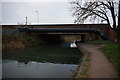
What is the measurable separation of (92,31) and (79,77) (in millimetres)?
25687

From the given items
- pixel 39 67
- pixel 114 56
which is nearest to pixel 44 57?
pixel 39 67

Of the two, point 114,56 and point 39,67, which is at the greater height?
point 114,56

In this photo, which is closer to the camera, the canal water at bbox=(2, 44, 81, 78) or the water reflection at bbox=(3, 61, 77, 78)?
the water reflection at bbox=(3, 61, 77, 78)

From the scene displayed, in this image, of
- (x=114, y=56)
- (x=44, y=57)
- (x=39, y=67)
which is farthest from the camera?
(x=44, y=57)

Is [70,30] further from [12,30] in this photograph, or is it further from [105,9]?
[12,30]

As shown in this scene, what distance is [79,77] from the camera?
24.2 feet

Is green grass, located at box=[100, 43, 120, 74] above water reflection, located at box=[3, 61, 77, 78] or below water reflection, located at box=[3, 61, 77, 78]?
above

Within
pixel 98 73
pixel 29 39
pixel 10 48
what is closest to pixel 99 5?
pixel 29 39

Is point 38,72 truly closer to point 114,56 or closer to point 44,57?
point 114,56

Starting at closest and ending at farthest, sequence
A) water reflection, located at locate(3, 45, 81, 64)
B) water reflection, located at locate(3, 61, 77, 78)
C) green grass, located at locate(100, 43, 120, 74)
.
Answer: green grass, located at locate(100, 43, 120, 74) → water reflection, located at locate(3, 61, 77, 78) → water reflection, located at locate(3, 45, 81, 64)

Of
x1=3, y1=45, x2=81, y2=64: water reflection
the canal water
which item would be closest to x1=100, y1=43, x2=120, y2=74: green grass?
the canal water

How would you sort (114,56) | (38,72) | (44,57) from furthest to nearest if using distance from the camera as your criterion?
(44,57), (114,56), (38,72)

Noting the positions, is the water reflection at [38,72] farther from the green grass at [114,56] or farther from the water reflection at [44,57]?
the water reflection at [44,57]

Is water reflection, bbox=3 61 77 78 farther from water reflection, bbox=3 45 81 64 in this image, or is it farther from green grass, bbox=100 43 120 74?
water reflection, bbox=3 45 81 64
